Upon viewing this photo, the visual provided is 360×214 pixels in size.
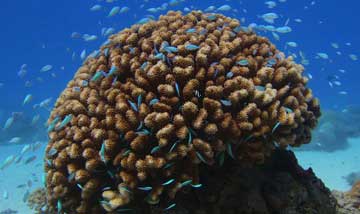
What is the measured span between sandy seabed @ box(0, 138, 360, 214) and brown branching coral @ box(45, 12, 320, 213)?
834 centimetres

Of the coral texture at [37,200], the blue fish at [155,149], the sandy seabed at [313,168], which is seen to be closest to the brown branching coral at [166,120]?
the blue fish at [155,149]

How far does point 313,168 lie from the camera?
16391 millimetres

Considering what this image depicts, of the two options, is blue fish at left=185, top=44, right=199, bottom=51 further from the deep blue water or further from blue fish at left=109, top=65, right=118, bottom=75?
the deep blue water

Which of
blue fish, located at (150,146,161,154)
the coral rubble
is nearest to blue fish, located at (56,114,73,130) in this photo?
blue fish, located at (150,146,161,154)

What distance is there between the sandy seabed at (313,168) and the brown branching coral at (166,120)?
8.34 m

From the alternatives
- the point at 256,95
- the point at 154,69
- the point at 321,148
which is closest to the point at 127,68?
the point at 154,69

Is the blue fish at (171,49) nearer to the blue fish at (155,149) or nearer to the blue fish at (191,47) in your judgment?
the blue fish at (191,47)

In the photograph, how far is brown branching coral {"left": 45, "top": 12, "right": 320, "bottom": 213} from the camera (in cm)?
407

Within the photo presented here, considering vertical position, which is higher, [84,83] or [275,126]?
[84,83]

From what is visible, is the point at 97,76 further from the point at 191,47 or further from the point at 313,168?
the point at 313,168

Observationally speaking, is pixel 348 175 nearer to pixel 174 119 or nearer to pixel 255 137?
pixel 255 137

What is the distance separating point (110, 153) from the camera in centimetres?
420

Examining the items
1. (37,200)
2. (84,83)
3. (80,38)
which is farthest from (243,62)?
(80,38)

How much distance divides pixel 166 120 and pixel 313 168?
14401 mm
